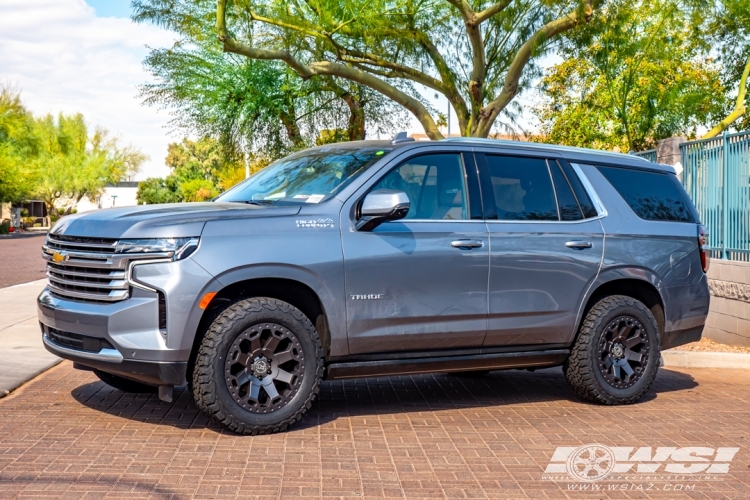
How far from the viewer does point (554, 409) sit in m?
7.42

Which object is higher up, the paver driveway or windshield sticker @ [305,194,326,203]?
windshield sticker @ [305,194,326,203]

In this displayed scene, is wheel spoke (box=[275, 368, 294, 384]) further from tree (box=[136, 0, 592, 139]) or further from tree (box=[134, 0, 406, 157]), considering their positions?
tree (box=[134, 0, 406, 157])

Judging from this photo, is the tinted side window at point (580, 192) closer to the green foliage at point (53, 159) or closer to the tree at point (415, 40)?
the tree at point (415, 40)

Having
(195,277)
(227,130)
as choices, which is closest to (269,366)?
(195,277)

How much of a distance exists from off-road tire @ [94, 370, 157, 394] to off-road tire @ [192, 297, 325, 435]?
4.58 ft

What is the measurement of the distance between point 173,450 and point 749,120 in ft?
89.5

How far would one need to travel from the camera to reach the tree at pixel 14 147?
53.8m

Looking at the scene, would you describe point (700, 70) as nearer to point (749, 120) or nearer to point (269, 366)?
point (749, 120)

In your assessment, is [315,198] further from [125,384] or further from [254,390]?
[125,384]

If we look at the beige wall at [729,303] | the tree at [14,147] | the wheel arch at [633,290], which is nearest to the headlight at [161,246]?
the wheel arch at [633,290]

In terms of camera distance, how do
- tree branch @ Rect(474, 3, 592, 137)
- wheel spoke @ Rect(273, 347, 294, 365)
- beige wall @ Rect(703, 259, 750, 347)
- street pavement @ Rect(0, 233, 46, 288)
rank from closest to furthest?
wheel spoke @ Rect(273, 347, 294, 365), beige wall @ Rect(703, 259, 750, 347), tree branch @ Rect(474, 3, 592, 137), street pavement @ Rect(0, 233, 46, 288)

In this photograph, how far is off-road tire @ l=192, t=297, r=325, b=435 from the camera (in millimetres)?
5965
